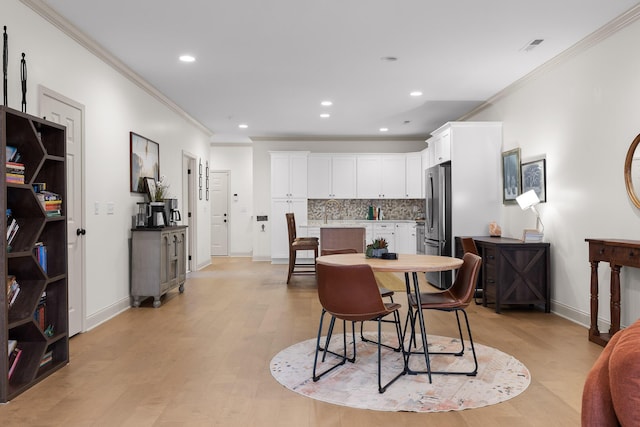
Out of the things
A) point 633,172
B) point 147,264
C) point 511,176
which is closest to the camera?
point 633,172

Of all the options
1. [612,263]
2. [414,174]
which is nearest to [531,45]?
[612,263]

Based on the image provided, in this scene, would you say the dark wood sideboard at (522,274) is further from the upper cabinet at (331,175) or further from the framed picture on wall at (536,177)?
the upper cabinet at (331,175)

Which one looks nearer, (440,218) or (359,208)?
(440,218)

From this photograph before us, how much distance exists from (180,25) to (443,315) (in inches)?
153

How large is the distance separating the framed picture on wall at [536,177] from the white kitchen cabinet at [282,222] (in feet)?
16.0

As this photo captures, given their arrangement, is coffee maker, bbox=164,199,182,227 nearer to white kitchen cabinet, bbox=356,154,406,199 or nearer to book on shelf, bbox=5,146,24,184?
book on shelf, bbox=5,146,24,184

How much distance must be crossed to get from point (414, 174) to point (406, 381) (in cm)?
723

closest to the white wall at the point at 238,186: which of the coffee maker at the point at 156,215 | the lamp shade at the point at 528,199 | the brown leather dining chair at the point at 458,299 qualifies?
the coffee maker at the point at 156,215

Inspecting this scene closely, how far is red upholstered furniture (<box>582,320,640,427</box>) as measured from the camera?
3.10 feet

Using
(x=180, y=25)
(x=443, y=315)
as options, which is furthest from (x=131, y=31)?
(x=443, y=315)

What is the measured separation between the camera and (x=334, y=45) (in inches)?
182

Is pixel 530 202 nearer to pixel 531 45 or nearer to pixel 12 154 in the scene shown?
pixel 531 45

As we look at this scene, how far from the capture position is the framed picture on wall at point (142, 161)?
18.4 ft

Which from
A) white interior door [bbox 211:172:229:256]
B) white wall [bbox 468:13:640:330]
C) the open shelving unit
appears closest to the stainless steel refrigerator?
white wall [bbox 468:13:640:330]
